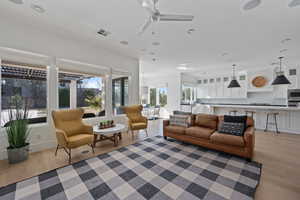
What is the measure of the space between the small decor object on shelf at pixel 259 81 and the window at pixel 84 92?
23.5 feet

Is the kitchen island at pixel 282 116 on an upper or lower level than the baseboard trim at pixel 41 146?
upper

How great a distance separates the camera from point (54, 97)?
3393 millimetres

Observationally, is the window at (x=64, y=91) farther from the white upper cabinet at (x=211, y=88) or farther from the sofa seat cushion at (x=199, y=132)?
the white upper cabinet at (x=211, y=88)

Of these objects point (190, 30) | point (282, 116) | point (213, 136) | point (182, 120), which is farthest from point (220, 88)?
point (190, 30)

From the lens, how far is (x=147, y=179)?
206 cm

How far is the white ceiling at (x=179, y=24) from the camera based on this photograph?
2.18 m

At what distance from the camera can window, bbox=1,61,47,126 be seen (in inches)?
112

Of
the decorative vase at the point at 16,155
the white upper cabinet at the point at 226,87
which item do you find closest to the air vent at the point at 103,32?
the decorative vase at the point at 16,155

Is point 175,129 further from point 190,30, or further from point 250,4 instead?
point 250,4

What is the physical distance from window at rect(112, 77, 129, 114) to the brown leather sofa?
2.17 meters

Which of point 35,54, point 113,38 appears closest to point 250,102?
point 113,38

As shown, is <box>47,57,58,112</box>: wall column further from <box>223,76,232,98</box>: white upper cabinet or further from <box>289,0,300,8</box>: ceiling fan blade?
<box>223,76,232,98</box>: white upper cabinet

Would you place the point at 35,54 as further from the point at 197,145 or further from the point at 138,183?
the point at 197,145

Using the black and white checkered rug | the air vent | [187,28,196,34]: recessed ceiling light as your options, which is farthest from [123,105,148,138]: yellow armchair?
[187,28,196,34]: recessed ceiling light
